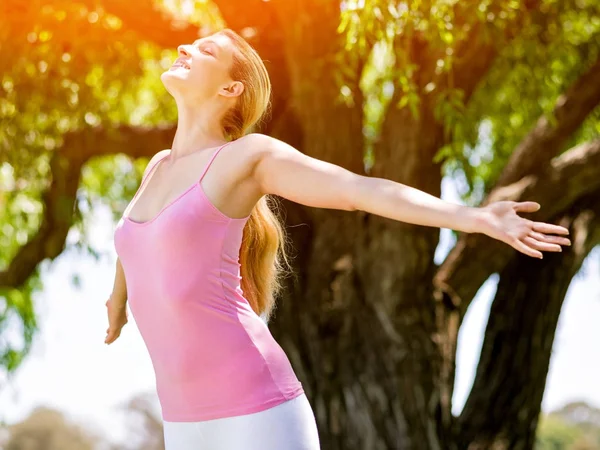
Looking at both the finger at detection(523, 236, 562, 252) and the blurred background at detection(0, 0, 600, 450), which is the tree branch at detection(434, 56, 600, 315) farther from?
the finger at detection(523, 236, 562, 252)

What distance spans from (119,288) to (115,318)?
13cm

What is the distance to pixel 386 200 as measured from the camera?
2.43 m

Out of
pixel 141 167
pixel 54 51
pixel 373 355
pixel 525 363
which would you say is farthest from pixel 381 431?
pixel 141 167

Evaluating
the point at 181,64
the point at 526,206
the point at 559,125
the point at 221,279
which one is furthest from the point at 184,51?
the point at 559,125

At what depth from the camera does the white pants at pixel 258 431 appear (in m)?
2.44

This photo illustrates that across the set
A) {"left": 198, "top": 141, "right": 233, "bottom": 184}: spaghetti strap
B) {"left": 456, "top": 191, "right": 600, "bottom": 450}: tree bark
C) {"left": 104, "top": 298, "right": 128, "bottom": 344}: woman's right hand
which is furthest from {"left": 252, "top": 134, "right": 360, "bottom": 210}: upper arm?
{"left": 456, "top": 191, "right": 600, "bottom": 450}: tree bark

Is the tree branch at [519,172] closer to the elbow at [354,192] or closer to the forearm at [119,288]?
the forearm at [119,288]

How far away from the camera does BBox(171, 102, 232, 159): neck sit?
9.23 feet

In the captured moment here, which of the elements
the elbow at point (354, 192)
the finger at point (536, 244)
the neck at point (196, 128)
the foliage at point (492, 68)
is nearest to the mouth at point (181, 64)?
the neck at point (196, 128)

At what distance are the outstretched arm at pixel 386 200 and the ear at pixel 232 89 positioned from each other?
30 cm

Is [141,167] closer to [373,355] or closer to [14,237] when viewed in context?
[14,237]

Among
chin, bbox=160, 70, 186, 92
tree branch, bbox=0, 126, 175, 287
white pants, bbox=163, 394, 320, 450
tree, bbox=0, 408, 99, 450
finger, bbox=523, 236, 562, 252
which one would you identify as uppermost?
tree branch, bbox=0, 126, 175, 287

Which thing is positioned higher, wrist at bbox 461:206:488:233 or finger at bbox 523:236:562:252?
wrist at bbox 461:206:488:233

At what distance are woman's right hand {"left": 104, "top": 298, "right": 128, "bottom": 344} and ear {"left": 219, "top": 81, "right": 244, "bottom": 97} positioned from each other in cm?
90
